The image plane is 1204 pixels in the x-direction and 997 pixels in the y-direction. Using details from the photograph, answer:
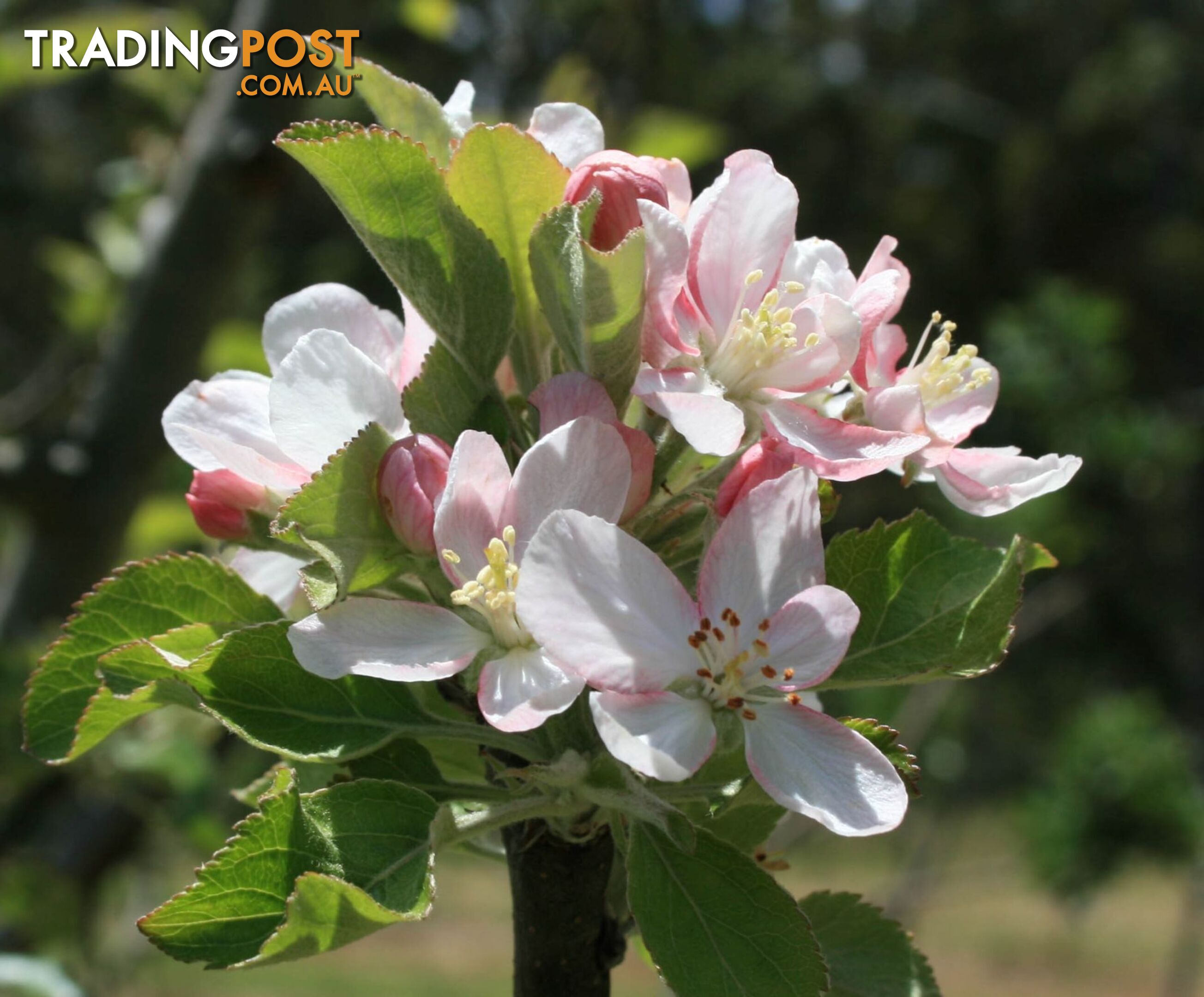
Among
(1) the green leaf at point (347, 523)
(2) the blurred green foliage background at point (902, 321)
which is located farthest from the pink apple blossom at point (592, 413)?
(2) the blurred green foliage background at point (902, 321)

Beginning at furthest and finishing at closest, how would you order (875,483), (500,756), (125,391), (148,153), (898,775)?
(875,483)
(148,153)
(125,391)
(500,756)
(898,775)

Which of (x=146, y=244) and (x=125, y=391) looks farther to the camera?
(x=146, y=244)

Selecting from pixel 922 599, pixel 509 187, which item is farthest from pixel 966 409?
pixel 509 187

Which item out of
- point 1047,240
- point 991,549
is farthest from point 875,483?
point 991,549

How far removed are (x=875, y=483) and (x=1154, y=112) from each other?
801 cm

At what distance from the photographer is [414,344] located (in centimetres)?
85

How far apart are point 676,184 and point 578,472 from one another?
10.0 inches

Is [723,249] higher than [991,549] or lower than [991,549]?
higher

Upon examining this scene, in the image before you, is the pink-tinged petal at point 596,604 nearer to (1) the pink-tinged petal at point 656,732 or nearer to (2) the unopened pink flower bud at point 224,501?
(1) the pink-tinged petal at point 656,732

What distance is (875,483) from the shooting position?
1519 centimetres

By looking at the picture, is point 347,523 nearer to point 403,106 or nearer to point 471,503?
point 471,503

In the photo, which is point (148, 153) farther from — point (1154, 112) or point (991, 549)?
point (1154, 112)

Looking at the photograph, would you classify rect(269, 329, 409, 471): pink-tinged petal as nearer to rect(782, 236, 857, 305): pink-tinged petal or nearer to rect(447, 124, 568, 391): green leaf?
rect(447, 124, 568, 391): green leaf

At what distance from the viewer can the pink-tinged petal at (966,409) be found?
2.90 feet
